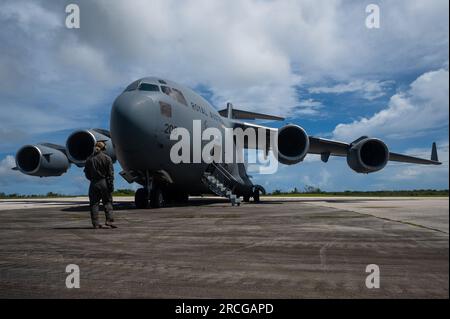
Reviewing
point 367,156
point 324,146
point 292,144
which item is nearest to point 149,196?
point 292,144

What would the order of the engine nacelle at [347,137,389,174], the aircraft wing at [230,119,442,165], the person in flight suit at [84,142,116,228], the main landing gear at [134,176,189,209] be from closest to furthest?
the person in flight suit at [84,142,116,228] < the main landing gear at [134,176,189,209] < the engine nacelle at [347,137,389,174] < the aircraft wing at [230,119,442,165]

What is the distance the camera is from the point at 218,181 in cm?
1786

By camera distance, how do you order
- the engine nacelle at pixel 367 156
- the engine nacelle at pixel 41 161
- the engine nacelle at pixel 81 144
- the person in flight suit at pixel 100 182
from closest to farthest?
the person in flight suit at pixel 100 182 → the engine nacelle at pixel 81 144 → the engine nacelle at pixel 41 161 → the engine nacelle at pixel 367 156

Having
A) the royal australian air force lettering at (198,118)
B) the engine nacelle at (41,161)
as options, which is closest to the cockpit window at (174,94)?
the royal australian air force lettering at (198,118)

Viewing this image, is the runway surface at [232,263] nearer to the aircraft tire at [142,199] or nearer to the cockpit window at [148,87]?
the aircraft tire at [142,199]

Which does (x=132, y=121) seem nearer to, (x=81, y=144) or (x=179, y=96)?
(x=179, y=96)

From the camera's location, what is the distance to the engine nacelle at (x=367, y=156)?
19844 millimetres

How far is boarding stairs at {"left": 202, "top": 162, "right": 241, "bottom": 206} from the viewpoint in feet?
56.4

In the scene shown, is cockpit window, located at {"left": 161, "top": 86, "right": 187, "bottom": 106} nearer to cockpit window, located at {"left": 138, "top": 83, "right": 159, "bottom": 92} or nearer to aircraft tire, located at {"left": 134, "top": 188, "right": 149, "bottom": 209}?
cockpit window, located at {"left": 138, "top": 83, "right": 159, "bottom": 92}

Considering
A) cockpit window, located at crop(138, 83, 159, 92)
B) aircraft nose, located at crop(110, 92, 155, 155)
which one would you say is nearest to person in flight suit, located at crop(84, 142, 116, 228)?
aircraft nose, located at crop(110, 92, 155, 155)

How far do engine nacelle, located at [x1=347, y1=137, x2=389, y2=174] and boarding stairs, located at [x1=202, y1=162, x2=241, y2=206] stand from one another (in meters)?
6.56

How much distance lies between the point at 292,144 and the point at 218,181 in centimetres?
422

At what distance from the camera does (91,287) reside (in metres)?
3.03

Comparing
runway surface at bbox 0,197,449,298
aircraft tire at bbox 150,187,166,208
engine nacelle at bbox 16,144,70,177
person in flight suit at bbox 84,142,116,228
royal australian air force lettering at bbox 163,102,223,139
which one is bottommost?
runway surface at bbox 0,197,449,298
